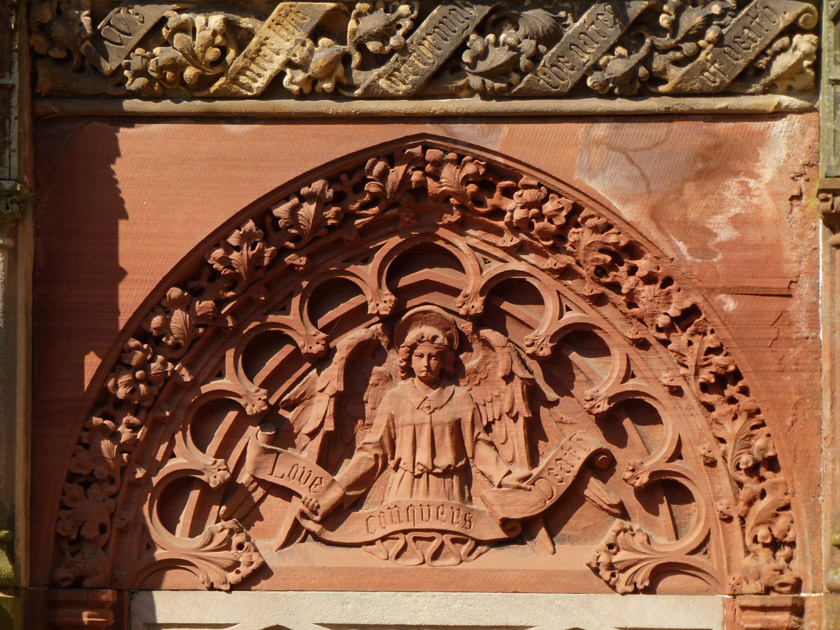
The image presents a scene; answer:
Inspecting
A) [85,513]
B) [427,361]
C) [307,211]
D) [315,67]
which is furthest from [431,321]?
[85,513]

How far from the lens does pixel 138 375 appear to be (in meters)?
7.64

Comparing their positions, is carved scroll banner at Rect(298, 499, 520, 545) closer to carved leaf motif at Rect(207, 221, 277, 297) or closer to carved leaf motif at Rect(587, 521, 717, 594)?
carved leaf motif at Rect(587, 521, 717, 594)

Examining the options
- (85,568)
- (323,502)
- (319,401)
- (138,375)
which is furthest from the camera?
(319,401)

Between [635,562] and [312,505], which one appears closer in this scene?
[635,562]

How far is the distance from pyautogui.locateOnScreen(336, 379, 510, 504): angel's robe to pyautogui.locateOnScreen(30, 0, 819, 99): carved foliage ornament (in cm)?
156

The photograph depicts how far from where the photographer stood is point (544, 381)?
25.7 ft

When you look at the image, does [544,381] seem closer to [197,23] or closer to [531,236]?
[531,236]

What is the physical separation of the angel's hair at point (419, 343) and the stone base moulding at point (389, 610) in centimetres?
113

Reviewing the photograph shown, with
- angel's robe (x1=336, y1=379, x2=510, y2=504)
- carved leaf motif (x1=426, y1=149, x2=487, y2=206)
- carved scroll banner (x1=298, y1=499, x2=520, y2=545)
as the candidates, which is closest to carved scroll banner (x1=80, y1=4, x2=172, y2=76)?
carved leaf motif (x1=426, y1=149, x2=487, y2=206)

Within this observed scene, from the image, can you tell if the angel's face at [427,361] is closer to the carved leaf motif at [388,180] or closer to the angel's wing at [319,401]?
the angel's wing at [319,401]

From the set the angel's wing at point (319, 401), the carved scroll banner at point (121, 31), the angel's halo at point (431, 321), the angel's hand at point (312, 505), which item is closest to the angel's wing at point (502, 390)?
the angel's halo at point (431, 321)

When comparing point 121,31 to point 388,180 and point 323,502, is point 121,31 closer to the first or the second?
point 388,180

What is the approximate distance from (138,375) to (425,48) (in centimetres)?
215

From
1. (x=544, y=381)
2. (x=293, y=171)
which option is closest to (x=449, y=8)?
(x=293, y=171)
